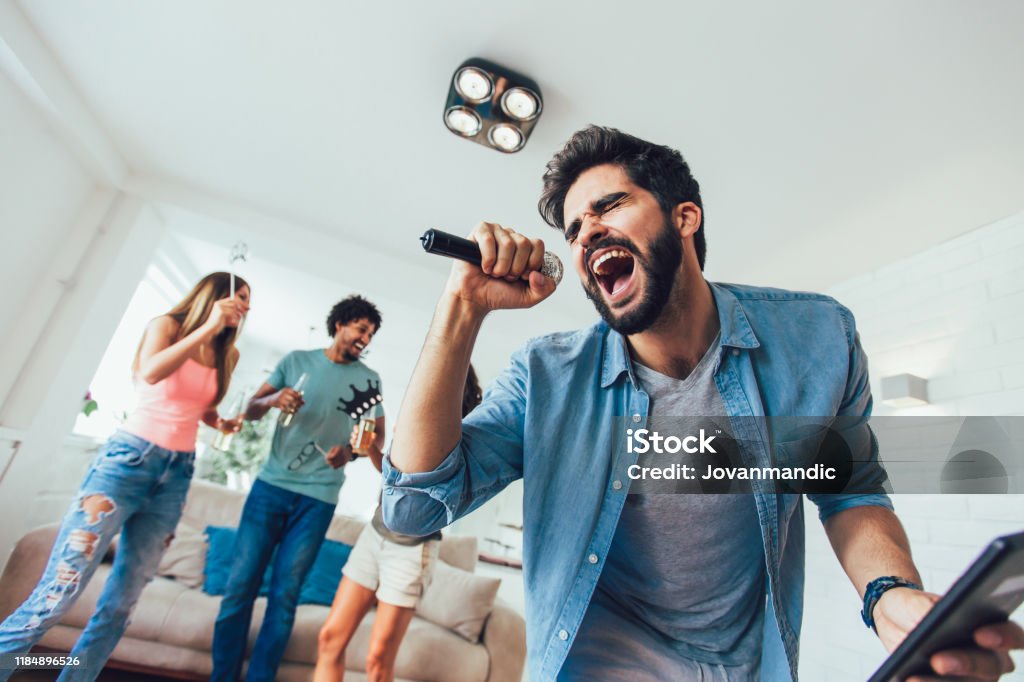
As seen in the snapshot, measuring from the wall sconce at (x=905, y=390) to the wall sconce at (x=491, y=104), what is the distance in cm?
203

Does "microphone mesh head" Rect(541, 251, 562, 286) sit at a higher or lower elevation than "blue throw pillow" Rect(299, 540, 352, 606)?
higher

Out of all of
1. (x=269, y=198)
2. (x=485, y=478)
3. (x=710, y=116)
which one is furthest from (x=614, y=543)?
(x=269, y=198)

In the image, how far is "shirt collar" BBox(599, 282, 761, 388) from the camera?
34.6 inches

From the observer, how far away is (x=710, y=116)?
6.52 feet

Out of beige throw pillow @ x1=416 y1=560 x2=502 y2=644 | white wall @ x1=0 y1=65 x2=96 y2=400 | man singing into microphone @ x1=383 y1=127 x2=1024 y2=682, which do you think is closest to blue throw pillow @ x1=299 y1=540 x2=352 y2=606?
beige throw pillow @ x1=416 y1=560 x2=502 y2=644

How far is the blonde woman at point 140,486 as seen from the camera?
1.51 metres

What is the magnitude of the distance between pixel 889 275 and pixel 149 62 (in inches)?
147

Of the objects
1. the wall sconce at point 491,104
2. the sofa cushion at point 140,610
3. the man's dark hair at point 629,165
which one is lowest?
the sofa cushion at point 140,610

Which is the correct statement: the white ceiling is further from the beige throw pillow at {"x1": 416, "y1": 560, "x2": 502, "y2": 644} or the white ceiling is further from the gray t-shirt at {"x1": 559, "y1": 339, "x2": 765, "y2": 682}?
the beige throw pillow at {"x1": 416, "y1": 560, "x2": 502, "y2": 644}

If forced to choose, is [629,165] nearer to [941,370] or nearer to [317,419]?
[317,419]

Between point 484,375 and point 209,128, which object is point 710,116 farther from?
point 484,375

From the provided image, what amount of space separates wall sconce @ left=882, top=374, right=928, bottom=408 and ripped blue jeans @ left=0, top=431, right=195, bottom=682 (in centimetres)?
299

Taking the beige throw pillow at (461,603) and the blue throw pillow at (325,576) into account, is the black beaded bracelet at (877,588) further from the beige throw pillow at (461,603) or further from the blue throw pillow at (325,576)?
the blue throw pillow at (325,576)

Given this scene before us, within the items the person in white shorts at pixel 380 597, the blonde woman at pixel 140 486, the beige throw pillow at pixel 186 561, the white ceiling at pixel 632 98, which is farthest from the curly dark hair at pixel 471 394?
the beige throw pillow at pixel 186 561
